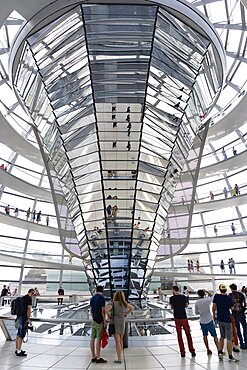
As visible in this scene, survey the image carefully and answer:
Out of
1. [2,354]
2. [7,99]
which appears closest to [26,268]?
[7,99]

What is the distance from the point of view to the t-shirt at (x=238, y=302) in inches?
262

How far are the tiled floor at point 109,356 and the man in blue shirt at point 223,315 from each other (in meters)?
0.29

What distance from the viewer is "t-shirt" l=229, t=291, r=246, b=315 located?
6.66m

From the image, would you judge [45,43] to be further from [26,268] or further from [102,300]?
[26,268]

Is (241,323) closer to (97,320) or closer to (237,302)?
(237,302)

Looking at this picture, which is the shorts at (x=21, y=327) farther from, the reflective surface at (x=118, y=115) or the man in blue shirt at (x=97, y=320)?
the reflective surface at (x=118, y=115)

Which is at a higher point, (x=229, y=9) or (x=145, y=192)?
(x=229, y=9)

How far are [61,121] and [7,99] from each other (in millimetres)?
11290

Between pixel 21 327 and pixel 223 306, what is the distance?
412 cm

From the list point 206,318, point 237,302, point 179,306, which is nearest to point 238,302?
point 237,302

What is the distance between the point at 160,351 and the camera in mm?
6742

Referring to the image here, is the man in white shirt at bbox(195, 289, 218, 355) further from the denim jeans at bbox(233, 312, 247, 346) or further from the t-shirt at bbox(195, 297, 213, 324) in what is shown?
the denim jeans at bbox(233, 312, 247, 346)

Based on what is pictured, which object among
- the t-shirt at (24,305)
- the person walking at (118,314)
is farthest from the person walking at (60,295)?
the person walking at (118,314)

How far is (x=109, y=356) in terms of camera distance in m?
6.30
